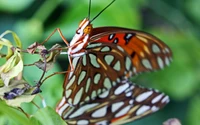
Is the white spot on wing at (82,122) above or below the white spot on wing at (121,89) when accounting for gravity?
below

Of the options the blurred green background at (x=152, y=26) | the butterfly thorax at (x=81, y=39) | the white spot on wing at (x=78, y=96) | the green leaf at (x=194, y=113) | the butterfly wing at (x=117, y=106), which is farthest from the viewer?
the green leaf at (x=194, y=113)

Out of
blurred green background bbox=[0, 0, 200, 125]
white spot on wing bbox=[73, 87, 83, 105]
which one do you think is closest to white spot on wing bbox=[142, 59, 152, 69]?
white spot on wing bbox=[73, 87, 83, 105]

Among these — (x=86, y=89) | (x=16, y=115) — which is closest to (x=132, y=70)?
(x=86, y=89)

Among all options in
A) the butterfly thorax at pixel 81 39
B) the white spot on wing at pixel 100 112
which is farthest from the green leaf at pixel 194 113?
the butterfly thorax at pixel 81 39

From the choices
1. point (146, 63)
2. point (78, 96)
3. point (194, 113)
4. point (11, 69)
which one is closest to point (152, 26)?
point (194, 113)

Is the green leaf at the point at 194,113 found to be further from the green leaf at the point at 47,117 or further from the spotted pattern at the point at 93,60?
the green leaf at the point at 47,117
